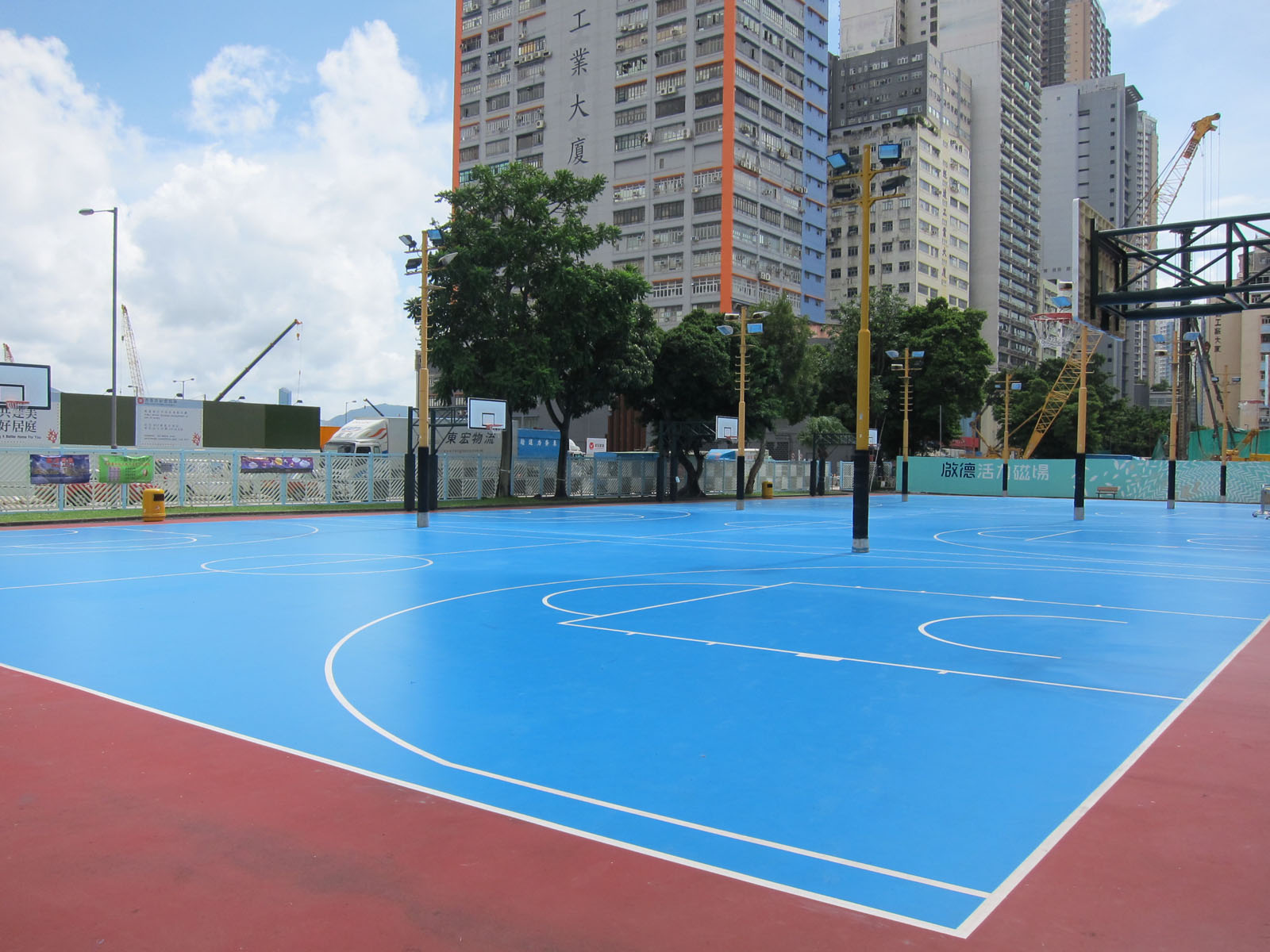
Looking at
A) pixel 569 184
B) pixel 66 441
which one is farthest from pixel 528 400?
pixel 66 441

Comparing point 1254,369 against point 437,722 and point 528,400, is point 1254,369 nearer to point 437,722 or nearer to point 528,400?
point 528,400

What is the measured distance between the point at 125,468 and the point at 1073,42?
208494mm

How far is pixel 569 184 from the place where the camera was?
38.2 m

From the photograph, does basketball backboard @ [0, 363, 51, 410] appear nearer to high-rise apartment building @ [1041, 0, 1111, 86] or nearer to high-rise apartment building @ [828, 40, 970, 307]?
high-rise apartment building @ [828, 40, 970, 307]

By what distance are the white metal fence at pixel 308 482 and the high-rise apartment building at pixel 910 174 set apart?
62.2m

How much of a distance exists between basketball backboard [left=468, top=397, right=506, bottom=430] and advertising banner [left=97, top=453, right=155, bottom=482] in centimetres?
1027

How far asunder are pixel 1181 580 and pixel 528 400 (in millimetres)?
25854

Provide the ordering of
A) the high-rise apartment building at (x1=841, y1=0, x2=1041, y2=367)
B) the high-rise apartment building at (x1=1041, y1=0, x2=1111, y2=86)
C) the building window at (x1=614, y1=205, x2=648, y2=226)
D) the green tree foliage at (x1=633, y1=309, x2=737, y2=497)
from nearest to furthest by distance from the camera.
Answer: the green tree foliage at (x1=633, y1=309, x2=737, y2=497) → the building window at (x1=614, y1=205, x2=648, y2=226) → the high-rise apartment building at (x1=841, y1=0, x2=1041, y2=367) → the high-rise apartment building at (x1=1041, y1=0, x2=1111, y2=86)

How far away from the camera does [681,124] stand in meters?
76.2

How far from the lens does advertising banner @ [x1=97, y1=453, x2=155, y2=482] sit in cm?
2811

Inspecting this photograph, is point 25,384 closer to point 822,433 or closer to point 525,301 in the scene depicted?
point 525,301

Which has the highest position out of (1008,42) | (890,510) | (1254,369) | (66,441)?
(1008,42)

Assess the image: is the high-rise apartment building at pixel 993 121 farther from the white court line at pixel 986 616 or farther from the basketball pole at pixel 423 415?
the white court line at pixel 986 616

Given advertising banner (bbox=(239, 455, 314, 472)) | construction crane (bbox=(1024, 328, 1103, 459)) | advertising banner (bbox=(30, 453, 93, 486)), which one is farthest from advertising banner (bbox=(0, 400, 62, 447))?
construction crane (bbox=(1024, 328, 1103, 459))
